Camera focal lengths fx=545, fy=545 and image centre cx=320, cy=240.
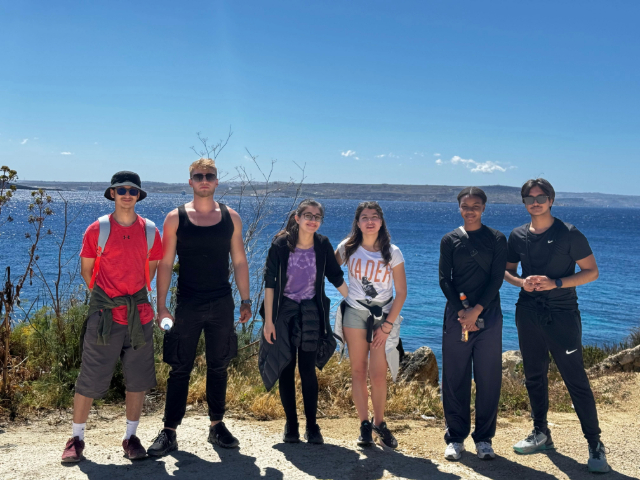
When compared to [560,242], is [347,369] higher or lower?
lower

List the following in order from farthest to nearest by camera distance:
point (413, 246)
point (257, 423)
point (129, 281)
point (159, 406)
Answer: point (413, 246) < point (159, 406) < point (257, 423) < point (129, 281)

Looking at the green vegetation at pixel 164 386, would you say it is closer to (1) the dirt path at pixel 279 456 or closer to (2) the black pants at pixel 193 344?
(1) the dirt path at pixel 279 456

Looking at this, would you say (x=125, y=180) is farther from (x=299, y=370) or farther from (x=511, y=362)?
(x=511, y=362)

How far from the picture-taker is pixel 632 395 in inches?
250

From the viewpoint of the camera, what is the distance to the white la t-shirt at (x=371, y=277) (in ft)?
14.2

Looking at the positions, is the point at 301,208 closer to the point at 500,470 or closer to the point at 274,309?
the point at 274,309

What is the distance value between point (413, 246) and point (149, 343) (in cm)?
4559

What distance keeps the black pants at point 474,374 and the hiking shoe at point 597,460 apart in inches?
27.3

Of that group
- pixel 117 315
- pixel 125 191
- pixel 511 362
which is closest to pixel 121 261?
pixel 117 315

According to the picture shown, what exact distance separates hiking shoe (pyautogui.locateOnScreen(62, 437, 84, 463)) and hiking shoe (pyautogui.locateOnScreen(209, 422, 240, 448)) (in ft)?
3.10

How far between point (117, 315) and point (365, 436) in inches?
83.6

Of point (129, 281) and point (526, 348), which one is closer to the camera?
point (129, 281)

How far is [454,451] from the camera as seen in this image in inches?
163

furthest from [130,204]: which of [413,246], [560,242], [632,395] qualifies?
[413,246]
